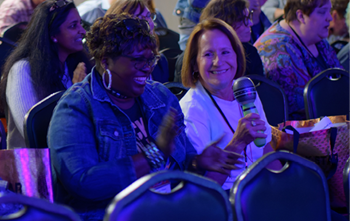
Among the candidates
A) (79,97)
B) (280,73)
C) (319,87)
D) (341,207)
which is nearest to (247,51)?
(280,73)

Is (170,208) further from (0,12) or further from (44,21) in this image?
(0,12)

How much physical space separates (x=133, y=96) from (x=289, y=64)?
1865 millimetres

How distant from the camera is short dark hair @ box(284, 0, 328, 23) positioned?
3381 mm

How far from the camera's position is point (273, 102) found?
2.71 meters

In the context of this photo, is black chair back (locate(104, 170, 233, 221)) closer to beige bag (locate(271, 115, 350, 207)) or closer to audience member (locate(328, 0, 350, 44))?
beige bag (locate(271, 115, 350, 207))

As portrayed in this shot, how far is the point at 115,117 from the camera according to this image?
1572 millimetres

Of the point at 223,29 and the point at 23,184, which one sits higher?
the point at 223,29

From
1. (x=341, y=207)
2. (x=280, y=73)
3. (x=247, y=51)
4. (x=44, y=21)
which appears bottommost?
(x=341, y=207)

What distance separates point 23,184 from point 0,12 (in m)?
3.02

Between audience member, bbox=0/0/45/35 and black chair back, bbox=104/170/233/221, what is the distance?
326cm

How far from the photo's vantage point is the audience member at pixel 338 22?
16.0ft

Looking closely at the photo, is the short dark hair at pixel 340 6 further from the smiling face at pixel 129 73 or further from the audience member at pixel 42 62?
the smiling face at pixel 129 73

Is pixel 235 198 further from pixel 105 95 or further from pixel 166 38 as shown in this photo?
pixel 166 38

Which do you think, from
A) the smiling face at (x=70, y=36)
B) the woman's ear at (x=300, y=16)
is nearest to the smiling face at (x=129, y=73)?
the smiling face at (x=70, y=36)
